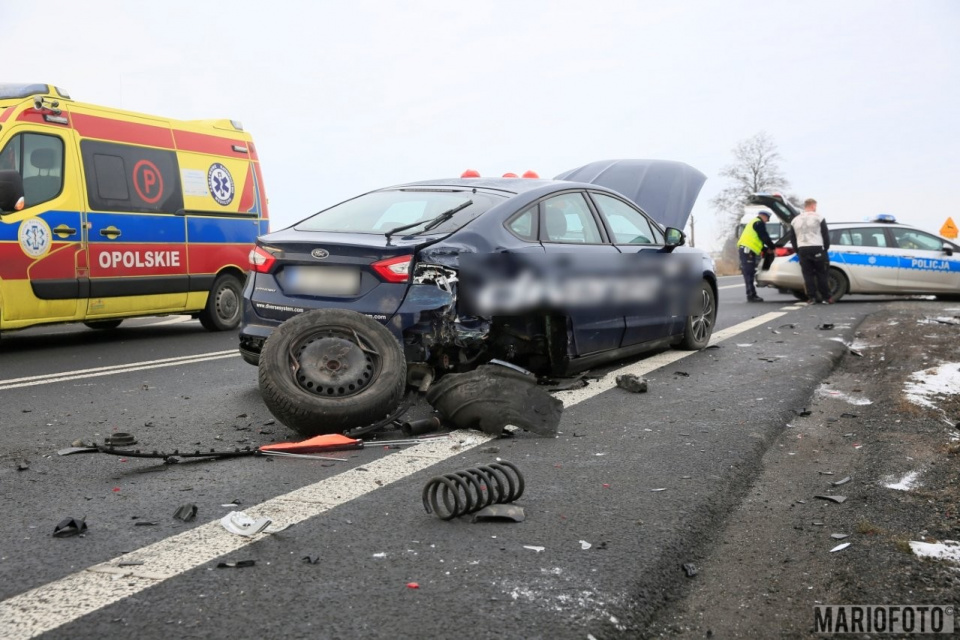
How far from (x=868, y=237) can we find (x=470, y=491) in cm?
1410

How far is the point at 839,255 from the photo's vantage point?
50.3 ft

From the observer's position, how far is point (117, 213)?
29.6ft

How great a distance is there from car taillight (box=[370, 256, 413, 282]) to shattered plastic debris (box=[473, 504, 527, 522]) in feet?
6.84

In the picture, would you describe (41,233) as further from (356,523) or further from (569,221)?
(356,523)

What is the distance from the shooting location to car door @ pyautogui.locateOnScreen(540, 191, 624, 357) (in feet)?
19.9

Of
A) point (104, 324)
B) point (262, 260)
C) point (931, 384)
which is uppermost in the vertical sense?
point (262, 260)

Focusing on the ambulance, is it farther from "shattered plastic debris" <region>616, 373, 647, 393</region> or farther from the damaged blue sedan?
"shattered plastic debris" <region>616, 373, 647, 393</region>

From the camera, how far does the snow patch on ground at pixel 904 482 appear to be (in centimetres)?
375

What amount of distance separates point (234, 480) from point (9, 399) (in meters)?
2.92

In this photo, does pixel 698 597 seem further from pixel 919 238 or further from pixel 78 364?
pixel 919 238

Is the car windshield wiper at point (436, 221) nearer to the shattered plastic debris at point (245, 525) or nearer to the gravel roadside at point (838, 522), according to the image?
the gravel roadside at point (838, 522)

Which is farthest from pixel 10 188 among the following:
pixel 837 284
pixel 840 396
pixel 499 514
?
pixel 837 284

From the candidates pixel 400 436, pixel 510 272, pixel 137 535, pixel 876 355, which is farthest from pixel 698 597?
pixel 876 355

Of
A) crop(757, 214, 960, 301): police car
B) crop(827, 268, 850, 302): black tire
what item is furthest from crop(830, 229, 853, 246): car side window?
crop(827, 268, 850, 302): black tire
